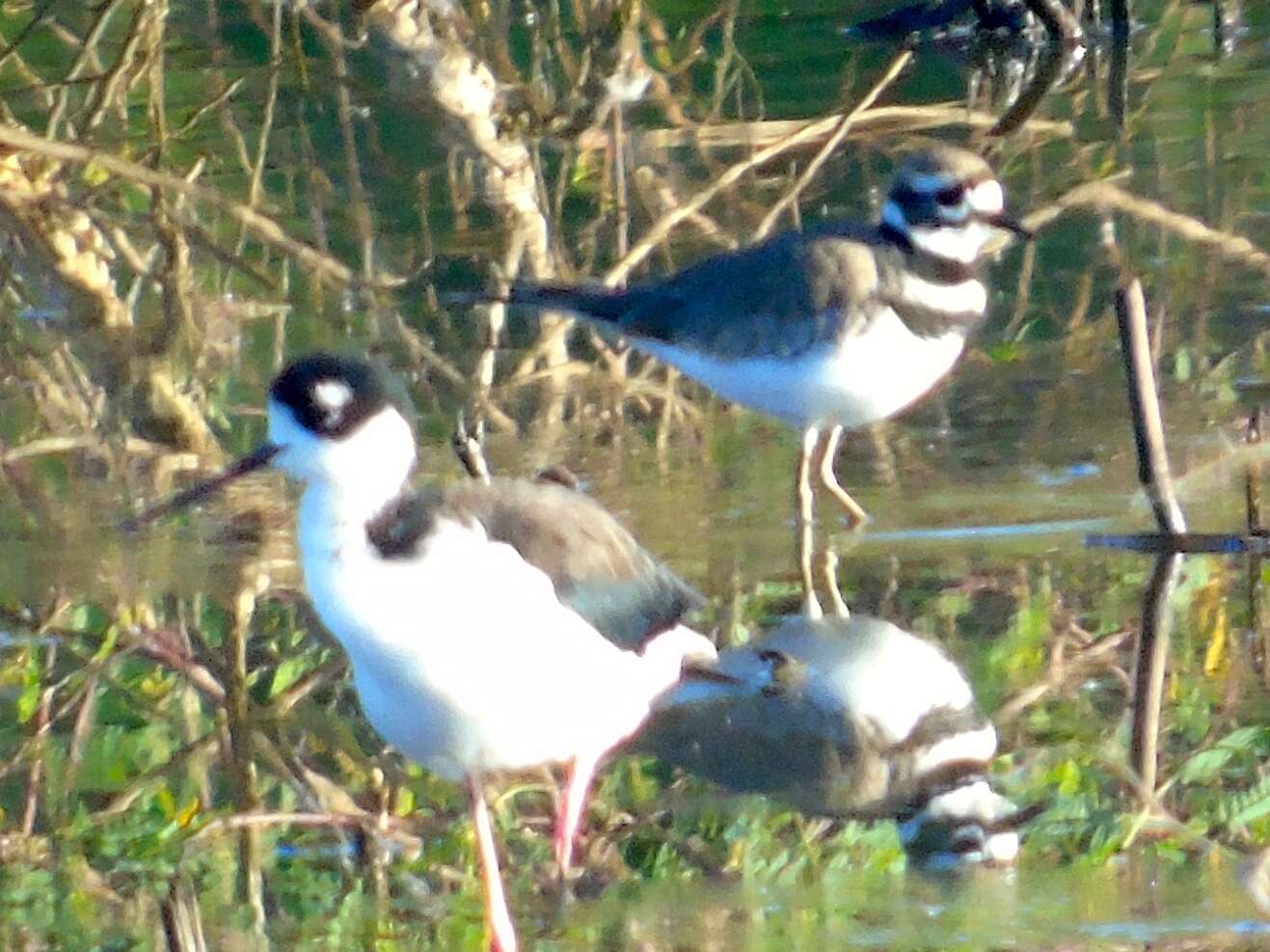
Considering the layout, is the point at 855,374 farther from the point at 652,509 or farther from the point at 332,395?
the point at 332,395

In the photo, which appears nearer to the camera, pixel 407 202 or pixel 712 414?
pixel 712 414

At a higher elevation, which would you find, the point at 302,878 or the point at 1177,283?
the point at 1177,283

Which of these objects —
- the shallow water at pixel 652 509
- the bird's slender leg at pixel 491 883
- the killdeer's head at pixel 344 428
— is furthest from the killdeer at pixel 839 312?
the killdeer's head at pixel 344 428

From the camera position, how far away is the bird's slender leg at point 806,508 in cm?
709

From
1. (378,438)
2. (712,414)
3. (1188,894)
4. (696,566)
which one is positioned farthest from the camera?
(712,414)

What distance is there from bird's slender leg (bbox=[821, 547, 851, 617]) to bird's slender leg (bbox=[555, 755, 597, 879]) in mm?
1299

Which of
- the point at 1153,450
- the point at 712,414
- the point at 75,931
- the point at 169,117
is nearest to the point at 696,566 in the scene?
the point at 1153,450

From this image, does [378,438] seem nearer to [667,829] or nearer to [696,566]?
[667,829]

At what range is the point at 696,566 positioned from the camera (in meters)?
7.10

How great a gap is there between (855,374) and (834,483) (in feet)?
1.41

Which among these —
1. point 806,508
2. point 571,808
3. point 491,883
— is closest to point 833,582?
point 806,508

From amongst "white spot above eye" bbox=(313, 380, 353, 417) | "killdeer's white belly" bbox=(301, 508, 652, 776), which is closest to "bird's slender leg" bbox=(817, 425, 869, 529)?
"killdeer's white belly" bbox=(301, 508, 652, 776)

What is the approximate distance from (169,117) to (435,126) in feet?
5.44

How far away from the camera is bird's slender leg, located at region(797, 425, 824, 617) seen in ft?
23.3
